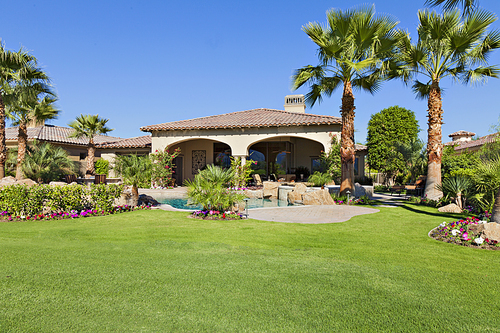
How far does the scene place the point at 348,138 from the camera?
1327 centimetres

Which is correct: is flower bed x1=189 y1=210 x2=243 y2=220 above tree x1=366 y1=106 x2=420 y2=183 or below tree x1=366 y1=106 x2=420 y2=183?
below

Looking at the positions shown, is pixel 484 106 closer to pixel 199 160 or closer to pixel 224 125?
pixel 224 125

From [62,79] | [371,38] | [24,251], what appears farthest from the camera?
[62,79]

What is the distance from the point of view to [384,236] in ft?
21.5

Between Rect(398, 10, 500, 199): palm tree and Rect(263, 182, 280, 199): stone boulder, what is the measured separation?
320 inches

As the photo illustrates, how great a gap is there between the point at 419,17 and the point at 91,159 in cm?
2400

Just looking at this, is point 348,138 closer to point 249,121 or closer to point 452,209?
point 452,209

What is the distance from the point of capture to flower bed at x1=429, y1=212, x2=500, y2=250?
18.3 ft

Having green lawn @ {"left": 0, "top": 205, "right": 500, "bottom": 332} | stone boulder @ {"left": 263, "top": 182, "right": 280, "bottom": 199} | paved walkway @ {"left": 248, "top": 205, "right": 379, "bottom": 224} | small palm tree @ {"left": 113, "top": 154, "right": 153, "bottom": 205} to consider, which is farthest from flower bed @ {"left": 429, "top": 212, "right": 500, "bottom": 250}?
stone boulder @ {"left": 263, "top": 182, "right": 280, "bottom": 199}

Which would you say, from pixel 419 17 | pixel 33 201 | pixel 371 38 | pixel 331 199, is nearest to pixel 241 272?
pixel 33 201

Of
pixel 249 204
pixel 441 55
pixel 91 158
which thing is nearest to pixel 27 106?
pixel 91 158

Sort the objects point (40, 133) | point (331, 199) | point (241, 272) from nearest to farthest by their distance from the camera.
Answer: point (241, 272)
point (331, 199)
point (40, 133)

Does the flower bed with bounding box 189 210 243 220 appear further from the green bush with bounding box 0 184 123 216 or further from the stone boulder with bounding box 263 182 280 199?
the stone boulder with bounding box 263 182 280 199

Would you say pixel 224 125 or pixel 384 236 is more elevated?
pixel 224 125
